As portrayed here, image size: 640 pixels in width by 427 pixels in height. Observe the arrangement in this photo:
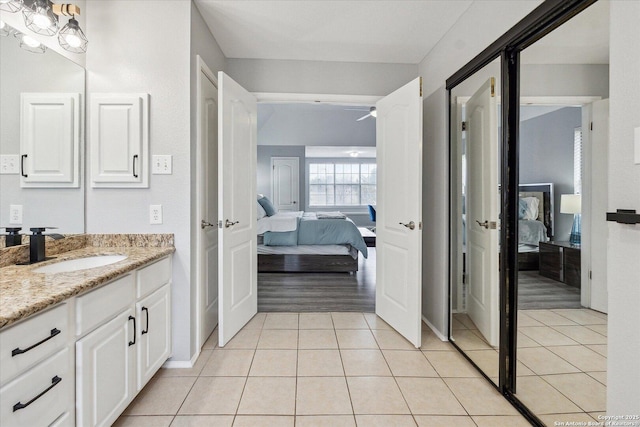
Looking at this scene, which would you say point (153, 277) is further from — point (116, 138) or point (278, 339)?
point (278, 339)

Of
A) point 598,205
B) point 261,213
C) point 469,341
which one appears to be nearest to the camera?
point 598,205

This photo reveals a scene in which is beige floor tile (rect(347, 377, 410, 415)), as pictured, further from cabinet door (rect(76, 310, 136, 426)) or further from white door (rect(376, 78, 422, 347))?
cabinet door (rect(76, 310, 136, 426))

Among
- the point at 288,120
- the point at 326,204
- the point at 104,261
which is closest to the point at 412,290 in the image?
the point at 104,261

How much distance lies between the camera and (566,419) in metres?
Result: 1.48

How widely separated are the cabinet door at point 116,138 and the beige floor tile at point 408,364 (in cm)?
217

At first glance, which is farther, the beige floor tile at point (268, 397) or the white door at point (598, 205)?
the beige floor tile at point (268, 397)

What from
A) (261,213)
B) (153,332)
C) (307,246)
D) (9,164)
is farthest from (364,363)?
(261,213)

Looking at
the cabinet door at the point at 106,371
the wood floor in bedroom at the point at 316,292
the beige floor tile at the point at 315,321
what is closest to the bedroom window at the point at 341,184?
the wood floor in bedroom at the point at 316,292

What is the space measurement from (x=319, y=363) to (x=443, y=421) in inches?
34.5

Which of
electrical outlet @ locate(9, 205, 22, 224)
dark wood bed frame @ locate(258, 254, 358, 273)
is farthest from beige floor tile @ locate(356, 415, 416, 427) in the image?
dark wood bed frame @ locate(258, 254, 358, 273)

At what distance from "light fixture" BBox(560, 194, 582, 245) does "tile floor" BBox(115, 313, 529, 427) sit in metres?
1.02

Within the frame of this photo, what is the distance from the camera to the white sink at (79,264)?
5.38 ft

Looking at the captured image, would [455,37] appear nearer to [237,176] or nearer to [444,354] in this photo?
[237,176]

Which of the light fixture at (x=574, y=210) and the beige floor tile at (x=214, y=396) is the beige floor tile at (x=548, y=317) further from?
the beige floor tile at (x=214, y=396)
